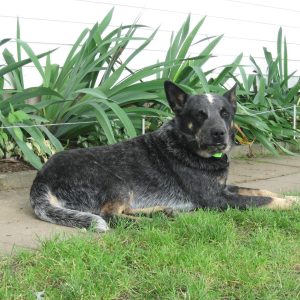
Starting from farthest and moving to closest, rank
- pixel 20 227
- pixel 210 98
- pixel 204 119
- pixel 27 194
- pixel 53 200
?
pixel 27 194 → pixel 210 98 → pixel 204 119 → pixel 53 200 → pixel 20 227

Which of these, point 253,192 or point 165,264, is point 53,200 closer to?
point 165,264

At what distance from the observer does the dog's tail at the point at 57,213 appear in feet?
12.9

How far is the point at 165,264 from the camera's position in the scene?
9.99 feet

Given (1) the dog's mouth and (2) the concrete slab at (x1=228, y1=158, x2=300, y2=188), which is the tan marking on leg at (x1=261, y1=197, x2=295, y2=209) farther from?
(2) the concrete slab at (x1=228, y1=158, x2=300, y2=188)

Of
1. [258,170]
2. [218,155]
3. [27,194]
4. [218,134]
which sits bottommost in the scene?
[258,170]

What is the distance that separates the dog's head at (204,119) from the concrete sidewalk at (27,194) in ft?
4.18

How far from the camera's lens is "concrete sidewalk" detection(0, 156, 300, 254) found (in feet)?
12.1

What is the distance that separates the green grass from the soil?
1972 mm

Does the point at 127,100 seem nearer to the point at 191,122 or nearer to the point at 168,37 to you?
the point at 191,122

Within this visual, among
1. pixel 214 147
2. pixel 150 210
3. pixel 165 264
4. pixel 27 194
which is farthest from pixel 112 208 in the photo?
pixel 165 264

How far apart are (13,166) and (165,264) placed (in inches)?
116

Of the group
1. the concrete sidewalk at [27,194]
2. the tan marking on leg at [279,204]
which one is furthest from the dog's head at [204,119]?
the concrete sidewalk at [27,194]

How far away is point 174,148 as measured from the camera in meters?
4.81

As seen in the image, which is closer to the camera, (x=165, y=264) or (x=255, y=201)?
(x=165, y=264)
